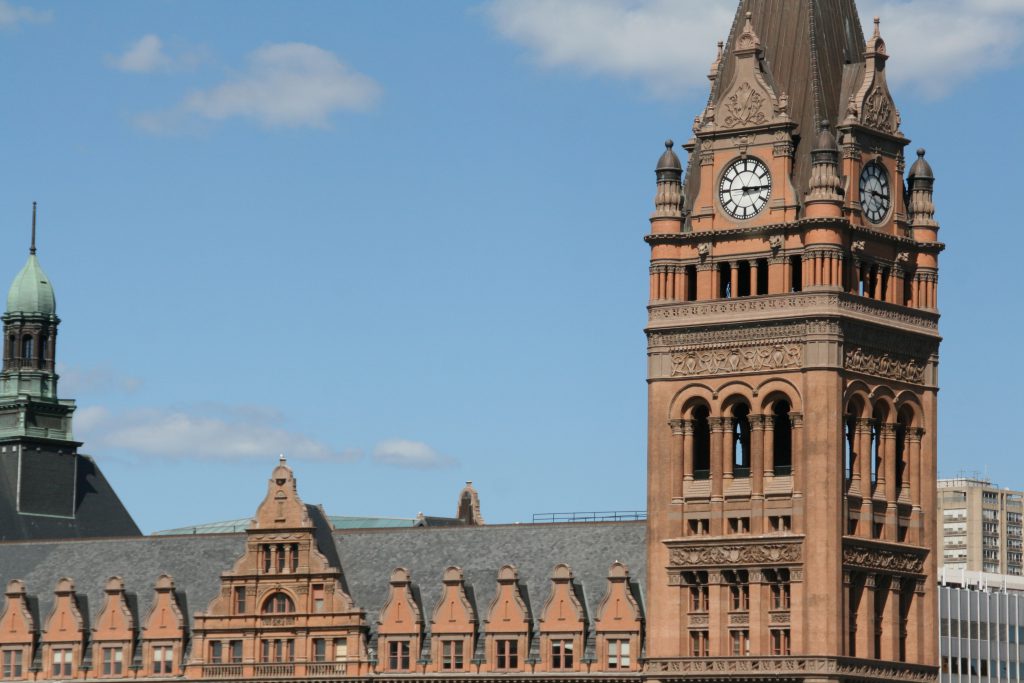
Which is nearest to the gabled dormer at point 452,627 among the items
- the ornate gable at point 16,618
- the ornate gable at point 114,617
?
the ornate gable at point 114,617

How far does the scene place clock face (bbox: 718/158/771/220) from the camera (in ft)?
481

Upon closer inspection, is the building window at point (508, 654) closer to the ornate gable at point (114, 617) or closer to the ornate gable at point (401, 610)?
the ornate gable at point (401, 610)

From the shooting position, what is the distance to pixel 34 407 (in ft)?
642

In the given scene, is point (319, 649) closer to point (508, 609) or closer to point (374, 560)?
point (374, 560)

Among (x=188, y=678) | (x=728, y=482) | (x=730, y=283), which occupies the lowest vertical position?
(x=188, y=678)

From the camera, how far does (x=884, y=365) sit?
482 feet

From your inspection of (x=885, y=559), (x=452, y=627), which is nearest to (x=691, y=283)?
(x=885, y=559)

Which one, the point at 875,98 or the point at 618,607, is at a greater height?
the point at 875,98

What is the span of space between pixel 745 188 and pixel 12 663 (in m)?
51.1

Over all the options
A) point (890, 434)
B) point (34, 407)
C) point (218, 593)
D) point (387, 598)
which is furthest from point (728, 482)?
point (34, 407)

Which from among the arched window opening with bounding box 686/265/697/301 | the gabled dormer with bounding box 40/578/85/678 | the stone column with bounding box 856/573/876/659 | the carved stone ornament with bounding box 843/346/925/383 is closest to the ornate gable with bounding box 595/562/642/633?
the stone column with bounding box 856/573/876/659

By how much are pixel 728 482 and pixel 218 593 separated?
32.1m

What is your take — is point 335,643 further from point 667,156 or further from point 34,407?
point 34,407

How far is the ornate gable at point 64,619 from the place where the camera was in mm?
163000
